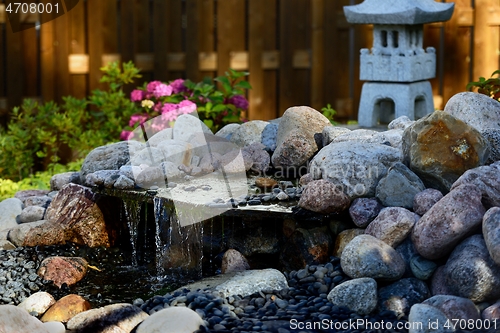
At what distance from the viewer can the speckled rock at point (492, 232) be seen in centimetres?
380

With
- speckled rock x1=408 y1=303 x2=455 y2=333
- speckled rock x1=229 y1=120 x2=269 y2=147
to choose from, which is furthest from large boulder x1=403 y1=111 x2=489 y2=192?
speckled rock x1=229 y1=120 x2=269 y2=147

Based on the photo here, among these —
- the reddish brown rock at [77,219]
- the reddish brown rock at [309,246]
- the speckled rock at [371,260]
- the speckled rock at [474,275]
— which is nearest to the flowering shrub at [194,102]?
the reddish brown rock at [77,219]

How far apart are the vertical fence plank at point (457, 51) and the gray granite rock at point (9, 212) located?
427 centimetres

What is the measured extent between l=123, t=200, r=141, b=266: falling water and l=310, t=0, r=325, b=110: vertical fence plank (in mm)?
3206

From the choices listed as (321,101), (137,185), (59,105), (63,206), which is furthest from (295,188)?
(59,105)

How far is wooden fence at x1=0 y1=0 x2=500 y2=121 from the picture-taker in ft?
25.2

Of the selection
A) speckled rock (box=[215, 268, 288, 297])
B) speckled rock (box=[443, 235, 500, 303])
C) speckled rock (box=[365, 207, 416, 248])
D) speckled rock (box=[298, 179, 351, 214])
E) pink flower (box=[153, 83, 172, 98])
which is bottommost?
speckled rock (box=[215, 268, 288, 297])

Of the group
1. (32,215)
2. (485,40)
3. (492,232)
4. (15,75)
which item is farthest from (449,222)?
(15,75)

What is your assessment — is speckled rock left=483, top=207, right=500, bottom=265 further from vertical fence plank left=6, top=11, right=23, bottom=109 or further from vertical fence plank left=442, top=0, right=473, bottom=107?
vertical fence plank left=6, top=11, right=23, bottom=109

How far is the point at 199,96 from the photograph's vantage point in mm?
6961

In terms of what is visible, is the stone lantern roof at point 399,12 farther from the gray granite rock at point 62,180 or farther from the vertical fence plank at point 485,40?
the gray granite rock at point 62,180

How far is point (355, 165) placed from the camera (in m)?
4.70

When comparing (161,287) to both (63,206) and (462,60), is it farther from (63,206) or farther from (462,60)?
(462,60)

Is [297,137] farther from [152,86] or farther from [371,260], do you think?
[152,86]
